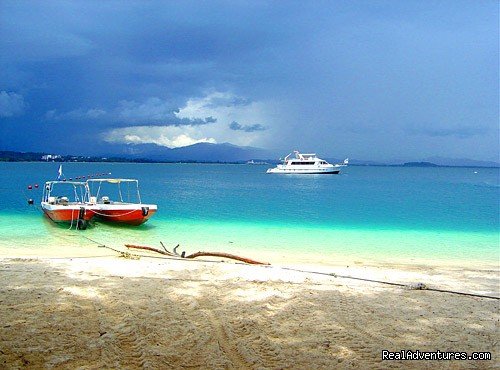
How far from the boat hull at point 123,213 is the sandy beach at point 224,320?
1044cm

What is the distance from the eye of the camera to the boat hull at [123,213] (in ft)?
61.0

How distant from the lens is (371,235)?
1950 centimetres

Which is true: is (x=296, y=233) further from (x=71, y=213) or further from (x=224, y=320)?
(x=224, y=320)

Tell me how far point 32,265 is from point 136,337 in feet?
16.6

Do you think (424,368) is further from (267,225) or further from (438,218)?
(438,218)

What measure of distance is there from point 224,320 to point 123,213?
14.4 metres

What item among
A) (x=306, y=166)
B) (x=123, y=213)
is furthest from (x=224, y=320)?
(x=306, y=166)

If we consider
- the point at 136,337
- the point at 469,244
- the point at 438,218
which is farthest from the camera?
the point at 438,218

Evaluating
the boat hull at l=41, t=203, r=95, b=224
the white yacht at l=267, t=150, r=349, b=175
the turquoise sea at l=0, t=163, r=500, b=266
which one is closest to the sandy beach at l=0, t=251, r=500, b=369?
the turquoise sea at l=0, t=163, r=500, b=266

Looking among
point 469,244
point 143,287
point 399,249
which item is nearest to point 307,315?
point 143,287

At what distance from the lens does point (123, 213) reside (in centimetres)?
1861

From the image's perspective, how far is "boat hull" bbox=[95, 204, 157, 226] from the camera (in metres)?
18.6

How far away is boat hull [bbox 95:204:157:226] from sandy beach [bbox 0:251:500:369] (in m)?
10.4

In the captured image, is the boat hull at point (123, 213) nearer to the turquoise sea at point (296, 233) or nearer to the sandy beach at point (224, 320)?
the turquoise sea at point (296, 233)
